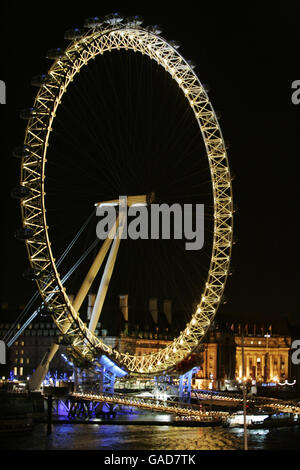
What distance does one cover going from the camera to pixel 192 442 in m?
42.5

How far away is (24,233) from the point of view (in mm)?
42406

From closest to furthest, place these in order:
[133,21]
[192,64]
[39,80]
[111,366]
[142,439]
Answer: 1. [39,80]
2. [142,439]
3. [133,21]
4. [192,64]
5. [111,366]

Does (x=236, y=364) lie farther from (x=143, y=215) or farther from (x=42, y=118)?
(x=42, y=118)

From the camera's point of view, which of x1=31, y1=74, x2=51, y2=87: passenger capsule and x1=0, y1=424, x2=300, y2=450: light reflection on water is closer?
x1=0, y1=424, x2=300, y2=450: light reflection on water

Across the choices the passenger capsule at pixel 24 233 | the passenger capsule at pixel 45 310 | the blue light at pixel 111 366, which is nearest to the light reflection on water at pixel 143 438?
the blue light at pixel 111 366

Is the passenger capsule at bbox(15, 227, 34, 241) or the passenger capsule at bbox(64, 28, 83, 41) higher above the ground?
the passenger capsule at bbox(64, 28, 83, 41)

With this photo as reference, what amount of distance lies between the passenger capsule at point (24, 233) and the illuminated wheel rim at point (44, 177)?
0.41 meters

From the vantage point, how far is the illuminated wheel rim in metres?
42.3

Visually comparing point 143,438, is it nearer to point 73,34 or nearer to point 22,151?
point 22,151

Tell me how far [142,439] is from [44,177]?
1473cm

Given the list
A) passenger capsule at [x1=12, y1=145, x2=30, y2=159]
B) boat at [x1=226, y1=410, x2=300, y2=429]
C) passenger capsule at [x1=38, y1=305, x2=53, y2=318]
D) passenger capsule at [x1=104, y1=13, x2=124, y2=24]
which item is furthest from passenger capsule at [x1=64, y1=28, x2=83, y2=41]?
boat at [x1=226, y1=410, x2=300, y2=429]

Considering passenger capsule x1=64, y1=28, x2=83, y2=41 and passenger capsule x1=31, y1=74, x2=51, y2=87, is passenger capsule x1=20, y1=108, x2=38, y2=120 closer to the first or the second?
passenger capsule x1=31, y1=74, x2=51, y2=87

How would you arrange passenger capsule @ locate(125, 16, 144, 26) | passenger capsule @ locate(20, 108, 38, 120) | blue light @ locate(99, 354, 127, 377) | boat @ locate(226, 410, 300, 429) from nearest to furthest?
1. passenger capsule @ locate(20, 108, 38, 120)
2. passenger capsule @ locate(125, 16, 144, 26)
3. blue light @ locate(99, 354, 127, 377)
4. boat @ locate(226, 410, 300, 429)

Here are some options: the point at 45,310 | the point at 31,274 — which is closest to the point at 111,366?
the point at 45,310
